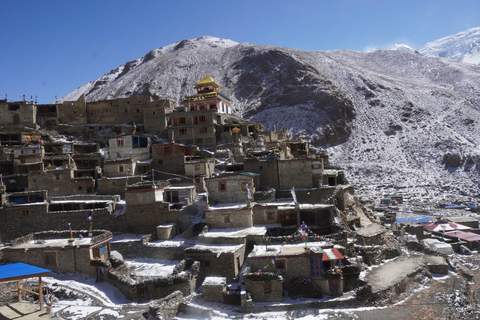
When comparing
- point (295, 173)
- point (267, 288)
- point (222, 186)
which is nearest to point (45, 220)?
point (222, 186)

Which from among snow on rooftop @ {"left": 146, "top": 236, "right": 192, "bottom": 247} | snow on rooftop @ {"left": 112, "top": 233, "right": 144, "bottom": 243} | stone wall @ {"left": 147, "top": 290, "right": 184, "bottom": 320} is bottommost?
stone wall @ {"left": 147, "top": 290, "right": 184, "bottom": 320}

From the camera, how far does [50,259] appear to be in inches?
1023

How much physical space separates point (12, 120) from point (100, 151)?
55.9 ft

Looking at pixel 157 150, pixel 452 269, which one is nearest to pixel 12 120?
pixel 157 150

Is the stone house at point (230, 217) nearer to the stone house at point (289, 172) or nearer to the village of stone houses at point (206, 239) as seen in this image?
the village of stone houses at point (206, 239)

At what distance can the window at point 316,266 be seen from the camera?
930 inches

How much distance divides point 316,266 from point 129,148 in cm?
2843

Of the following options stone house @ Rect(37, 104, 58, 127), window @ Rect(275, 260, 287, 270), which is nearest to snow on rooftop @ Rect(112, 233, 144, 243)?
window @ Rect(275, 260, 287, 270)

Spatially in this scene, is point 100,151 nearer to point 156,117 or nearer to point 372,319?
point 156,117

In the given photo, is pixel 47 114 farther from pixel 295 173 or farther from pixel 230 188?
pixel 295 173

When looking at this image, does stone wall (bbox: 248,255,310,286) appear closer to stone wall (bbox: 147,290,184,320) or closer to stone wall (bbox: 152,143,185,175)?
stone wall (bbox: 147,290,184,320)

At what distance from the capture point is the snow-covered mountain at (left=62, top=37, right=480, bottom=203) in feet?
252

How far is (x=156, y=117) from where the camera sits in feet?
175

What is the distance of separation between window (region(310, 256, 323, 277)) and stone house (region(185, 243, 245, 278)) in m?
5.16
